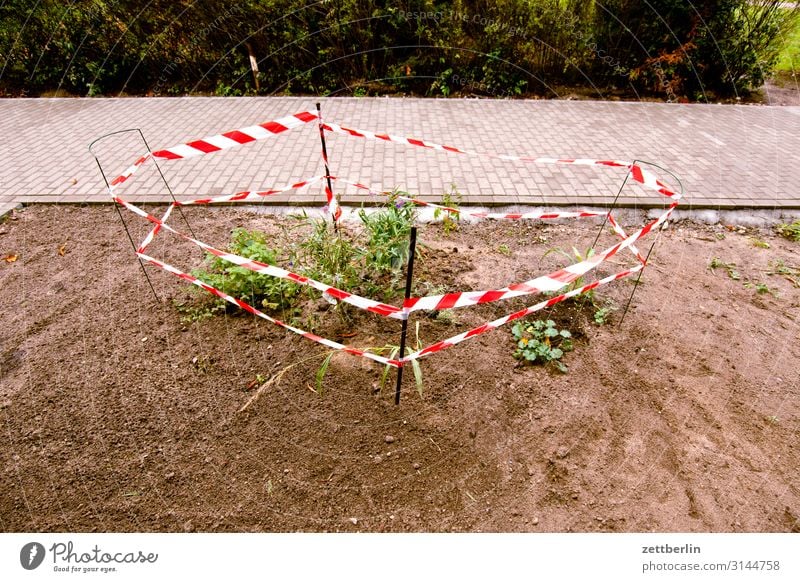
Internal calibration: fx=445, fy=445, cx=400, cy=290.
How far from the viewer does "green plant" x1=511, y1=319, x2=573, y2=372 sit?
3.33 m

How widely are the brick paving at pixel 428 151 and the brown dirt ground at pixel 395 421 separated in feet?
6.59

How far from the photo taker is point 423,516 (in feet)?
8.07

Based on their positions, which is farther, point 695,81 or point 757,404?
point 695,81

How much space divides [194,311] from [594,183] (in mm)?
5025
